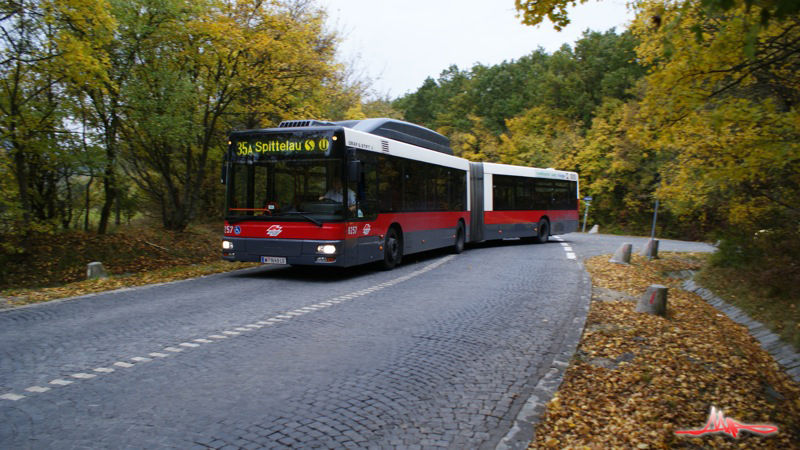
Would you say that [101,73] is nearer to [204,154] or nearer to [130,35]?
[130,35]

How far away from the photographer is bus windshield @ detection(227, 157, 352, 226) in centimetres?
1113

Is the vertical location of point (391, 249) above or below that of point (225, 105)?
below

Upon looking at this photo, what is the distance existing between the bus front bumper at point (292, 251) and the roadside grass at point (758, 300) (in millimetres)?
7298

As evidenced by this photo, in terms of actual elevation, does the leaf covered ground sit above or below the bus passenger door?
below

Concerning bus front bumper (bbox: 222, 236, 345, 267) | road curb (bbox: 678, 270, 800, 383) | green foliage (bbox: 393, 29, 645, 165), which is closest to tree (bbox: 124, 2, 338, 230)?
bus front bumper (bbox: 222, 236, 345, 267)

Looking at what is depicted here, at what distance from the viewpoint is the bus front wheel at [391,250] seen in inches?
528

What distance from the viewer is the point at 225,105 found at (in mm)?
16047

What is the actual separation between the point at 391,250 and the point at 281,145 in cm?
392

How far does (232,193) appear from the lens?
460 inches

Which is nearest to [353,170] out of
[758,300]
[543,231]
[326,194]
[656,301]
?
[326,194]

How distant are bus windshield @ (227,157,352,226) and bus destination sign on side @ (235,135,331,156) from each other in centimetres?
20

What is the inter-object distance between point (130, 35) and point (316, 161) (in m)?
6.50
